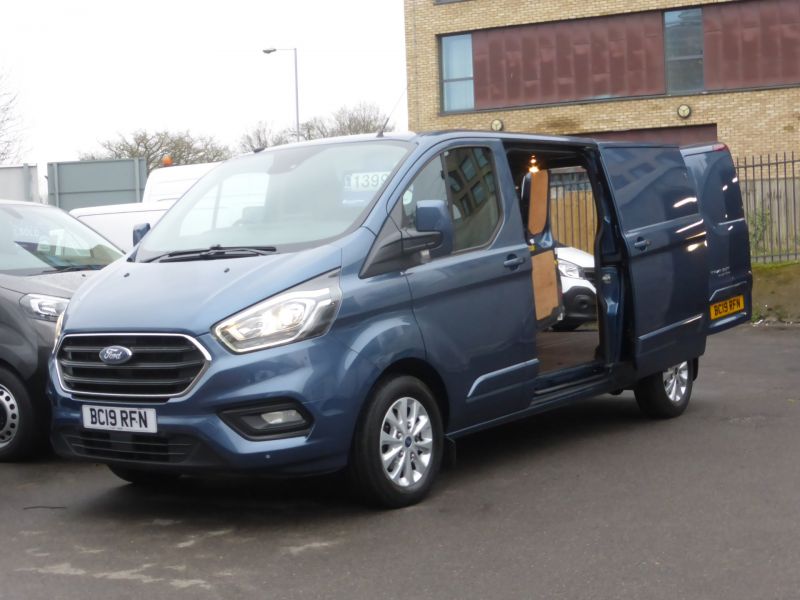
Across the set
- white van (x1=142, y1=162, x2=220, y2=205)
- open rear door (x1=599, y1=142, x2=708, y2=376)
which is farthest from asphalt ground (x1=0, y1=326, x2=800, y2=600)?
white van (x1=142, y1=162, x2=220, y2=205)

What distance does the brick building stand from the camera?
33469mm

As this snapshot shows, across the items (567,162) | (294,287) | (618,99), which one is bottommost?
(294,287)

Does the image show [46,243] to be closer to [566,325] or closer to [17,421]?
[17,421]

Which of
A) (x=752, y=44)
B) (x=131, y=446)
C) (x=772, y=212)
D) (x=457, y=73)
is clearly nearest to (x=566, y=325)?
(x=131, y=446)

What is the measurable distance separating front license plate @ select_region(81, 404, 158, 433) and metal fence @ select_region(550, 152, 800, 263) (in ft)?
38.4

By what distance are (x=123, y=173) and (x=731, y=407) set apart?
1487 centimetres

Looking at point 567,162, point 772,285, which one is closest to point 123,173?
point 772,285

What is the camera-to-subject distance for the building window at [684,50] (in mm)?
34031

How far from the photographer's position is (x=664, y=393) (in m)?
8.55

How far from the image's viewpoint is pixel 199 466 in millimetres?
5594

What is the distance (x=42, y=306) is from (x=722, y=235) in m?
5.01

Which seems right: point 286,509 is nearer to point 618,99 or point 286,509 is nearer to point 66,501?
point 66,501

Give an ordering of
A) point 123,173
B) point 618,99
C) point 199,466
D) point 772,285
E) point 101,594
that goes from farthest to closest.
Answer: point 618,99 < point 123,173 < point 772,285 < point 199,466 < point 101,594

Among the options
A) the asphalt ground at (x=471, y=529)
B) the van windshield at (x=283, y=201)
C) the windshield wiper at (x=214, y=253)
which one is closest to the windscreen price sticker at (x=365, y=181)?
the van windshield at (x=283, y=201)
